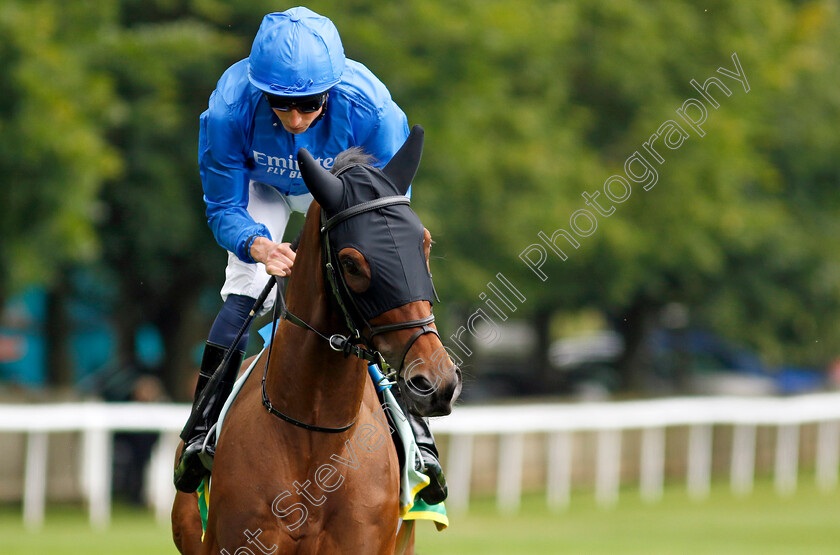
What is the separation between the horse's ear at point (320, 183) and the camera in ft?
13.7

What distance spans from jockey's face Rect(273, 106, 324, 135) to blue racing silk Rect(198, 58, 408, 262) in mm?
182

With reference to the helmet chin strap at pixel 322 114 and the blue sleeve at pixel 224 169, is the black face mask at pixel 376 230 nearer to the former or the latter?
the helmet chin strap at pixel 322 114

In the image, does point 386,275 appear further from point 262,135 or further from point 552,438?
point 552,438

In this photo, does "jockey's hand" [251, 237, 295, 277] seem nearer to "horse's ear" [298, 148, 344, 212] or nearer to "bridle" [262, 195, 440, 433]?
"bridle" [262, 195, 440, 433]

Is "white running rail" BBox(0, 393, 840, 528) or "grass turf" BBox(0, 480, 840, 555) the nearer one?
"grass turf" BBox(0, 480, 840, 555)

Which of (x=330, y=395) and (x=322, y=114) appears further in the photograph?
(x=322, y=114)

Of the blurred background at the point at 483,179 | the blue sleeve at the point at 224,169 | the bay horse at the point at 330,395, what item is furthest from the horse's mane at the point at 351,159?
the blurred background at the point at 483,179

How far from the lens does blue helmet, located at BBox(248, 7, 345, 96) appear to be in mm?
4734

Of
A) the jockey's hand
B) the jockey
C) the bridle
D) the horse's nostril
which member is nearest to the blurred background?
the jockey

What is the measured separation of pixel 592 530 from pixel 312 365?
946cm

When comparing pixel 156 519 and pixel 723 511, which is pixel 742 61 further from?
pixel 156 519

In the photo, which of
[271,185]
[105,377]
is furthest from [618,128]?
[271,185]

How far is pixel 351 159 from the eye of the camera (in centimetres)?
448

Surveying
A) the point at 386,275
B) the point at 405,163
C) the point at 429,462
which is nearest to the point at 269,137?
the point at 405,163
